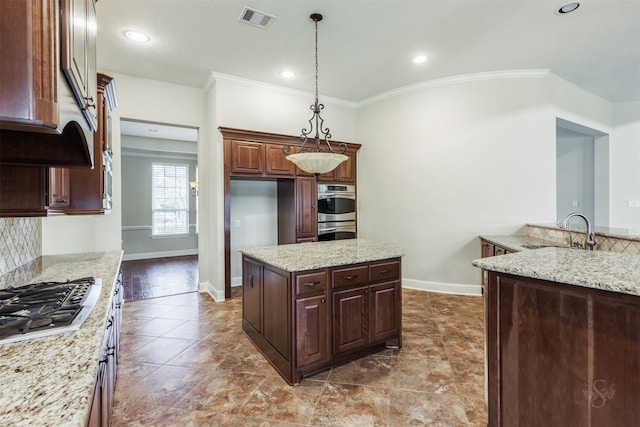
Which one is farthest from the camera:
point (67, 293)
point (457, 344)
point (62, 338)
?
point (457, 344)

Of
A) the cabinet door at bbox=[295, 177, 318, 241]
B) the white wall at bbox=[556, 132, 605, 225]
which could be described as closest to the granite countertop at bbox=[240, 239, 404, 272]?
the cabinet door at bbox=[295, 177, 318, 241]

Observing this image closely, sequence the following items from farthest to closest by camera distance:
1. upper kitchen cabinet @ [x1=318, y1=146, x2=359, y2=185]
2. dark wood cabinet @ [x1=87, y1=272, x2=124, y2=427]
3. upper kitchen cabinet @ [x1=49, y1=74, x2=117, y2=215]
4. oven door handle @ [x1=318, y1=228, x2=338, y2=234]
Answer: upper kitchen cabinet @ [x1=318, y1=146, x2=359, y2=185]
oven door handle @ [x1=318, y1=228, x2=338, y2=234]
upper kitchen cabinet @ [x1=49, y1=74, x2=117, y2=215]
dark wood cabinet @ [x1=87, y1=272, x2=124, y2=427]

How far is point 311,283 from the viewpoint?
2.25 metres

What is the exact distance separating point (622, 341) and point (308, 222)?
3.81 m

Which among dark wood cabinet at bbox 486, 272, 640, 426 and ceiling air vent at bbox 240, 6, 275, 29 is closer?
dark wood cabinet at bbox 486, 272, 640, 426

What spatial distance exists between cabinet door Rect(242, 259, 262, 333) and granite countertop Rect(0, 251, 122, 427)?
142 cm

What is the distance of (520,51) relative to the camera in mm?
3609

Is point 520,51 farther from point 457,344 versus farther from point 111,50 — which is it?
point 111,50

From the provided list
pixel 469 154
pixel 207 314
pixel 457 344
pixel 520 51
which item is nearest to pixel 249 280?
pixel 207 314

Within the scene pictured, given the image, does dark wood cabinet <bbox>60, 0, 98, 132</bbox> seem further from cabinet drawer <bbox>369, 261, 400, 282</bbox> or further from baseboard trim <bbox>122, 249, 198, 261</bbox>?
baseboard trim <bbox>122, 249, 198, 261</bbox>

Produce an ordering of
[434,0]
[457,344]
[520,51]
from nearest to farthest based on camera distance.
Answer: [434,0] < [457,344] < [520,51]

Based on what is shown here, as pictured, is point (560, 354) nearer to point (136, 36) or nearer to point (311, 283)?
point (311, 283)

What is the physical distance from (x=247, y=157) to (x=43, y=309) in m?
3.23

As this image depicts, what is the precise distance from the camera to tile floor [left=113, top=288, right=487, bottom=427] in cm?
189
